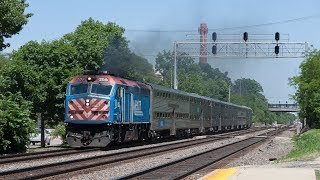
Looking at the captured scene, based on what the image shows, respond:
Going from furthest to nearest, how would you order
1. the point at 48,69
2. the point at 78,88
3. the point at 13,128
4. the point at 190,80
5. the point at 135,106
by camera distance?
the point at 190,80 → the point at 48,69 → the point at 135,106 → the point at 78,88 → the point at 13,128

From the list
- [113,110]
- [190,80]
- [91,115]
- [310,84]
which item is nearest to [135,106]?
[113,110]

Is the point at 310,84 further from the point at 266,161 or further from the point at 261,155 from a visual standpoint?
the point at 266,161

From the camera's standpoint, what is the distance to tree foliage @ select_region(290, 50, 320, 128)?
53.5m

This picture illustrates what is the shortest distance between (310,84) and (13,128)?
3428 cm

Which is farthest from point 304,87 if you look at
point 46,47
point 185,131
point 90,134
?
point 90,134

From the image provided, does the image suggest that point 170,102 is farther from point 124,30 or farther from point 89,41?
point 124,30

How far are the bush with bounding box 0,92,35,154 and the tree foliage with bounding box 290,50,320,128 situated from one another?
31.0 metres

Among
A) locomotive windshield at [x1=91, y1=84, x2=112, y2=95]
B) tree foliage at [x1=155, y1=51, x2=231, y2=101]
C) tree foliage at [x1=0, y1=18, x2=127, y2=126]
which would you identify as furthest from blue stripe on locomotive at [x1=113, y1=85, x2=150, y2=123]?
tree foliage at [x1=155, y1=51, x2=231, y2=101]

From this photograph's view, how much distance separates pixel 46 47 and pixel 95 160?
59.0 ft

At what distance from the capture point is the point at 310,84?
53688mm

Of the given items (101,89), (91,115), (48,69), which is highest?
(48,69)

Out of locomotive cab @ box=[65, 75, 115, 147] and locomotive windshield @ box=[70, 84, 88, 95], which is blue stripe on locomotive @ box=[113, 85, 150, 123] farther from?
locomotive windshield @ box=[70, 84, 88, 95]

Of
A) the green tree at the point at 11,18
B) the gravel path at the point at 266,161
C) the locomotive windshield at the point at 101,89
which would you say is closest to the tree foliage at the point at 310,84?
the gravel path at the point at 266,161

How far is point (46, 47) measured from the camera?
38.1 m
